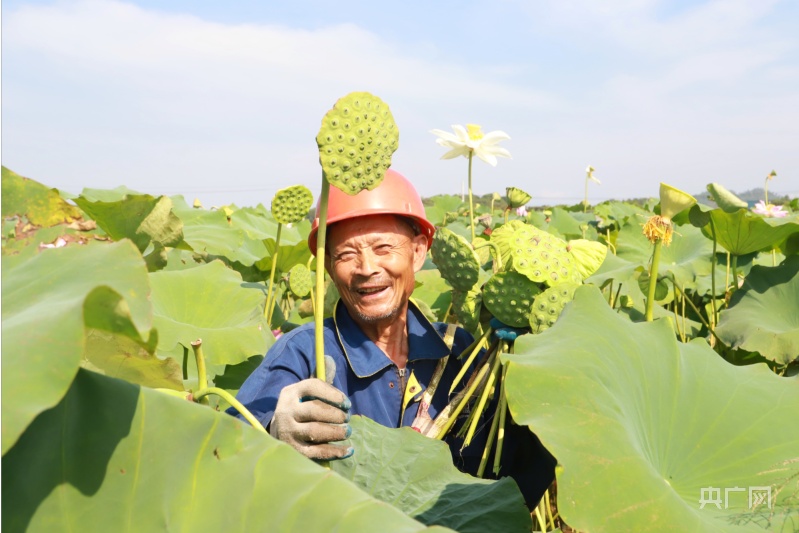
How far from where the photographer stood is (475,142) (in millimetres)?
2730

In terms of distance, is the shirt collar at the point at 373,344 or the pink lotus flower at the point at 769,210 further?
the pink lotus flower at the point at 769,210

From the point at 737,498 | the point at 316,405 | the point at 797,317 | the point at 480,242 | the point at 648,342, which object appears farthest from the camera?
the point at 797,317

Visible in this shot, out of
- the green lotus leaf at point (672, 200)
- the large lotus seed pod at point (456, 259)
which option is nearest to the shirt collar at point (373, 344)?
the large lotus seed pod at point (456, 259)

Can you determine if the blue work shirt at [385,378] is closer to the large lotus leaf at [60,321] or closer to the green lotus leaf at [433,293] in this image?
the large lotus leaf at [60,321]

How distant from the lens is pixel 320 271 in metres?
0.80

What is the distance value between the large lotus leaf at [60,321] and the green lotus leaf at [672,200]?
126 centimetres

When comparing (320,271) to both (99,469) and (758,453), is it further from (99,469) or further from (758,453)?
(758,453)

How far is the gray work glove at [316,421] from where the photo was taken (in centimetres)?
96

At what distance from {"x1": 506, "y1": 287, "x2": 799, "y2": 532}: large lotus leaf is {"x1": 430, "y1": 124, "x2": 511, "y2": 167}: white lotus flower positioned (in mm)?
1501

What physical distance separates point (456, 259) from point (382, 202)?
0.36m

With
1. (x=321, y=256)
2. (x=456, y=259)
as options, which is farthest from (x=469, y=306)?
(x=321, y=256)

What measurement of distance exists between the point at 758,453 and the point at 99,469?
102cm

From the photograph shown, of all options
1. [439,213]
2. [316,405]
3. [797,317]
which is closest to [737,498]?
[316,405]

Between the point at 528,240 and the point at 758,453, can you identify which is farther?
the point at 528,240
